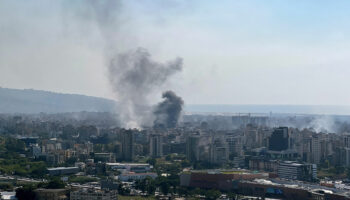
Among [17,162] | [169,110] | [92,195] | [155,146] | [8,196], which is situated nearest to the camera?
[92,195]

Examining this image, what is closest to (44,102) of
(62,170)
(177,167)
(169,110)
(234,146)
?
(169,110)

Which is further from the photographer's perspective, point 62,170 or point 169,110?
point 169,110

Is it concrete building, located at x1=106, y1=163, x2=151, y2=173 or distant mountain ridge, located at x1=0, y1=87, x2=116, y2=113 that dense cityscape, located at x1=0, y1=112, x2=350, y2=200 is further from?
distant mountain ridge, located at x1=0, y1=87, x2=116, y2=113

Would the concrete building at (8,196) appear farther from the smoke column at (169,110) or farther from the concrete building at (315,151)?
the smoke column at (169,110)

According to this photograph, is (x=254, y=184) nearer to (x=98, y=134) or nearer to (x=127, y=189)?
(x=127, y=189)

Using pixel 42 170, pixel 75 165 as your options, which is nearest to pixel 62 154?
pixel 75 165

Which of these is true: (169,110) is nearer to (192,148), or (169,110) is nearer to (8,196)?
(192,148)

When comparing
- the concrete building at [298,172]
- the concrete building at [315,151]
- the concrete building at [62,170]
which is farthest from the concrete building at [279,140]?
the concrete building at [62,170]
